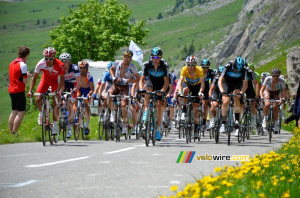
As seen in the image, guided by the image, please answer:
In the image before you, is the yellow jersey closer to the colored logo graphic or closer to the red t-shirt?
the red t-shirt

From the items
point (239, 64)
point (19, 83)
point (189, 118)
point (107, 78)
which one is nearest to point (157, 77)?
point (189, 118)

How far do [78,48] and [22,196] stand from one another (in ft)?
212

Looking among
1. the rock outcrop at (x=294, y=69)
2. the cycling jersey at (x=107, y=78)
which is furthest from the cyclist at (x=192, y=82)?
the rock outcrop at (x=294, y=69)

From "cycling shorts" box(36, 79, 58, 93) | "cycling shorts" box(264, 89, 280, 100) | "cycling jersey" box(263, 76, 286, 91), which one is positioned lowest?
"cycling shorts" box(264, 89, 280, 100)

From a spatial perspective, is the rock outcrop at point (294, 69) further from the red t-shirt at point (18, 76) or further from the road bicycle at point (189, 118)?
the red t-shirt at point (18, 76)

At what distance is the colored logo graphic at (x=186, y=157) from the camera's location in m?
9.95

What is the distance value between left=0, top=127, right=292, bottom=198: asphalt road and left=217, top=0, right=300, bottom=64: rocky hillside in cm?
9594

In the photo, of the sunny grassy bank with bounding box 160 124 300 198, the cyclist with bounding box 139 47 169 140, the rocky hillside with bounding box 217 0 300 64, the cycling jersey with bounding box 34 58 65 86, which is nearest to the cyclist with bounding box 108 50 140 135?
the cyclist with bounding box 139 47 169 140

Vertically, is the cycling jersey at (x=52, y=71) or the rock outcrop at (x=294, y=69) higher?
the rock outcrop at (x=294, y=69)

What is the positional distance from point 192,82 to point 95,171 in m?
8.65

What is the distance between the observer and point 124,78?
16016 millimetres

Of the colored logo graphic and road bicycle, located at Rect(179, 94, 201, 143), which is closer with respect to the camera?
the colored logo graphic

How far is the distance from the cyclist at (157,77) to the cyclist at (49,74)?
6.20 ft

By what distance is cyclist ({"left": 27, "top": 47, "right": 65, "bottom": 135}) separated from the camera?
529 inches
